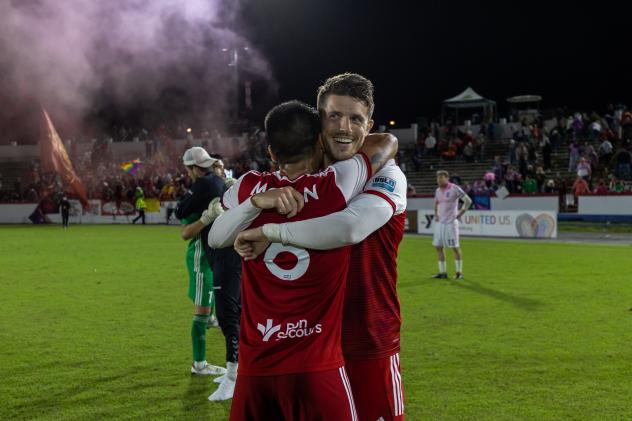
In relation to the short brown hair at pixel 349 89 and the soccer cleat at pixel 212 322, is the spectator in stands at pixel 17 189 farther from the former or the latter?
the short brown hair at pixel 349 89

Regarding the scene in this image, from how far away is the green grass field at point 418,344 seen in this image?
18.0 ft

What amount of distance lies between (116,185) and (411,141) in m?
19.0

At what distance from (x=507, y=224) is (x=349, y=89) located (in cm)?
2280

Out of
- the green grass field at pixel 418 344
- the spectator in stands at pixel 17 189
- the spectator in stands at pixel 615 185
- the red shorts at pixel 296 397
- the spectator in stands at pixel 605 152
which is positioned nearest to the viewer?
the red shorts at pixel 296 397

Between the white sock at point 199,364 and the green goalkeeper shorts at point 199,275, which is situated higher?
the green goalkeeper shorts at point 199,275

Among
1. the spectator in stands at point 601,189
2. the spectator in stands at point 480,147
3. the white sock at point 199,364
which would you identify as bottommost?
the white sock at point 199,364

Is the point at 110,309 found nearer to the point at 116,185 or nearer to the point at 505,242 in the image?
the point at 505,242

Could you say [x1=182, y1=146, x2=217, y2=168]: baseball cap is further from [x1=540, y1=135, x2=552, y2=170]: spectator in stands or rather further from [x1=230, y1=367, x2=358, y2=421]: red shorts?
[x1=540, y1=135, x2=552, y2=170]: spectator in stands

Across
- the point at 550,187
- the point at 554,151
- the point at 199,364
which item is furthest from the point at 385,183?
the point at 554,151

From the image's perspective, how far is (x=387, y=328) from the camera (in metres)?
2.97

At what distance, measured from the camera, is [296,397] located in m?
2.50

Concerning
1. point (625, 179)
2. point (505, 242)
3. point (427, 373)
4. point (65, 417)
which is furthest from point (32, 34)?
point (625, 179)

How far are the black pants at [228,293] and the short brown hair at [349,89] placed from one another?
3.17 m

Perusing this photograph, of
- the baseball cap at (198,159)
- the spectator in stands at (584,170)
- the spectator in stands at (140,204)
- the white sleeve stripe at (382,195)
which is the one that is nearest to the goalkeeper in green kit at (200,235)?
the baseball cap at (198,159)
